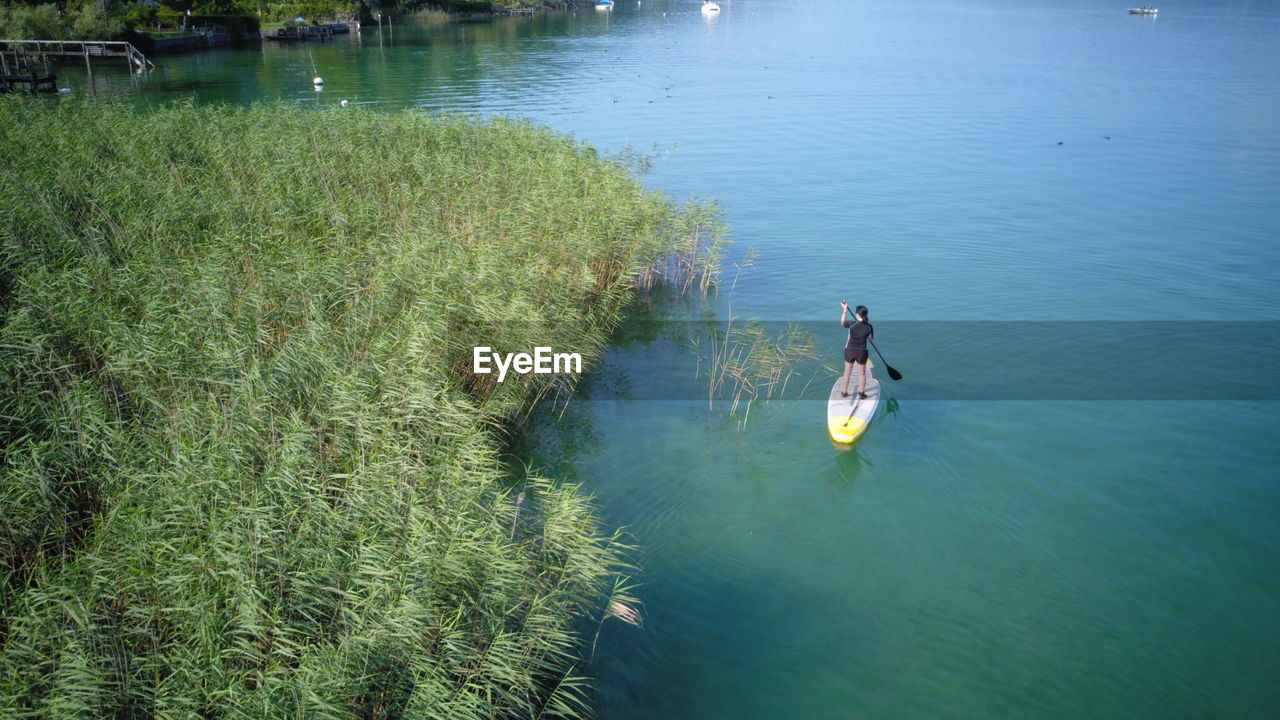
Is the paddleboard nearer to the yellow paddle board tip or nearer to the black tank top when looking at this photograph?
the yellow paddle board tip

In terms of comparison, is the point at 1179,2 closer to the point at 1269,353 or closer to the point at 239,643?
the point at 1269,353

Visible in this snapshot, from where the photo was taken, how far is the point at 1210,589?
10.4 metres

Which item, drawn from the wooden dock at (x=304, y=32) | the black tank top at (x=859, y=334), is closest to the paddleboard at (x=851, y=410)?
the black tank top at (x=859, y=334)

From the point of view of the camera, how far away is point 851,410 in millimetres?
13766

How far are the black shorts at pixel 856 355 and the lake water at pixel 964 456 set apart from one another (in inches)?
48.7

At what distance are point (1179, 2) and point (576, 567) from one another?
221073 mm

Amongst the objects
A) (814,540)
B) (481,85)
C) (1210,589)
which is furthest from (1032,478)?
(481,85)

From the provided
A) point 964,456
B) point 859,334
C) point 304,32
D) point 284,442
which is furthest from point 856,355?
point 304,32

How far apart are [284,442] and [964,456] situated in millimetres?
10321

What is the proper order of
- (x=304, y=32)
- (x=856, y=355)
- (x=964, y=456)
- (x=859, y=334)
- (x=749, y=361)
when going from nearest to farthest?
1. (x=964, y=456)
2. (x=859, y=334)
3. (x=856, y=355)
4. (x=749, y=361)
5. (x=304, y=32)

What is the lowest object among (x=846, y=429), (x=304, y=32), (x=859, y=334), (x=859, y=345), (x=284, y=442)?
(x=846, y=429)

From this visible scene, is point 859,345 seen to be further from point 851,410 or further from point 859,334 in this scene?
point 851,410

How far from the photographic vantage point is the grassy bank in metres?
6.50

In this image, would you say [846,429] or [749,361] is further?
[749,361]
